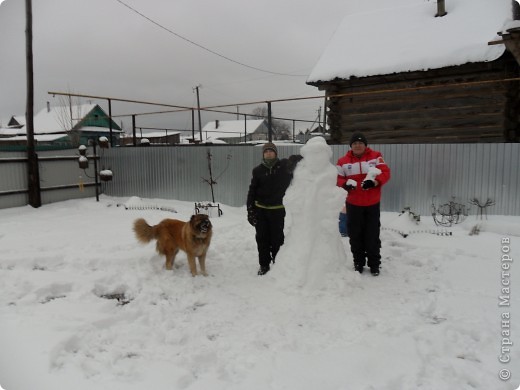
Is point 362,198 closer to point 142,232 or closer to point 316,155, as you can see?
point 316,155

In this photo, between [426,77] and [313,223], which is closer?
[313,223]

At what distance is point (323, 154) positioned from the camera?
4.49m

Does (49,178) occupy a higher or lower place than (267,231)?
higher

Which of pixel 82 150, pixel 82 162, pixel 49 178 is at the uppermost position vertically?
pixel 82 150

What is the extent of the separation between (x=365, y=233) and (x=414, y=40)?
7472mm

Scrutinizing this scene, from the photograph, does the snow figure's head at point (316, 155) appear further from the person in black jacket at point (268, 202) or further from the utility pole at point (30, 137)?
the utility pole at point (30, 137)

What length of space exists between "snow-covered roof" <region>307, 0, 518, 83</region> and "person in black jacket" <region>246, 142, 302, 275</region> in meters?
6.09

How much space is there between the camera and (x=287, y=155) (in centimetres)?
854

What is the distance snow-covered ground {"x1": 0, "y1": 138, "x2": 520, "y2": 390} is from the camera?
2.57 metres

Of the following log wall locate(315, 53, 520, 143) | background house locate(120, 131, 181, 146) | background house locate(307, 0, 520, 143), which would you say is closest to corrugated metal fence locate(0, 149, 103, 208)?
background house locate(120, 131, 181, 146)

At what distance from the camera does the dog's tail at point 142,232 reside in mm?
4930

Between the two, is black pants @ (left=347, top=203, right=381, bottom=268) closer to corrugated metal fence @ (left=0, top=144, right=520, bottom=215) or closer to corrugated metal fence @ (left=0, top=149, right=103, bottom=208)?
corrugated metal fence @ (left=0, top=144, right=520, bottom=215)

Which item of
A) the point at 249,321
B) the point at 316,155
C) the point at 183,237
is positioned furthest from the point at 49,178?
the point at 249,321

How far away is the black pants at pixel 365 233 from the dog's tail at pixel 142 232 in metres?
2.66
